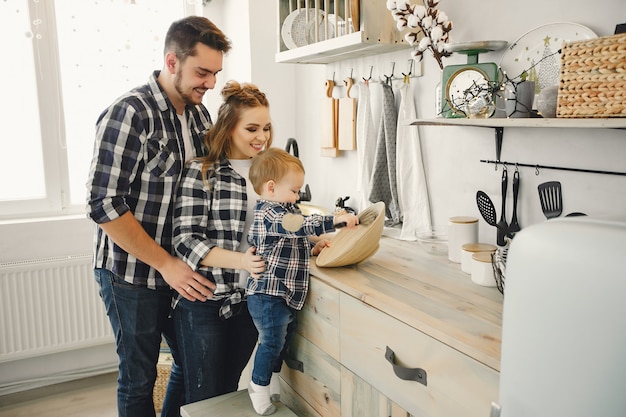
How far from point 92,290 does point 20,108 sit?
1.05 m

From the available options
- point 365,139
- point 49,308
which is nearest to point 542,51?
point 365,139

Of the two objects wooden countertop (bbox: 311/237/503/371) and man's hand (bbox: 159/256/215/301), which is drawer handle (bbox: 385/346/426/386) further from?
man's hand (bbox: 159/256/215/301)

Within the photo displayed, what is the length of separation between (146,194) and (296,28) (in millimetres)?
1127

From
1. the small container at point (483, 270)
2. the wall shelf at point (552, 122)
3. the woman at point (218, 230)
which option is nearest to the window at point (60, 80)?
the woman at point (218, 230)

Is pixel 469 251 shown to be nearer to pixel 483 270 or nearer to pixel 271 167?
pixel 483 270

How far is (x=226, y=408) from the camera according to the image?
1704 mm

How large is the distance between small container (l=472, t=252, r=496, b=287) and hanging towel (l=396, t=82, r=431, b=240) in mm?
531

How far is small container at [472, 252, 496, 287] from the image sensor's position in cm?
143

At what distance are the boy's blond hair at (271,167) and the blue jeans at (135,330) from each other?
19.5 inches

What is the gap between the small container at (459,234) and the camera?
66.5 inches

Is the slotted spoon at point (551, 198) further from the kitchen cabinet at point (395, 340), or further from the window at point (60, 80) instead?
the window at point (60, 80)

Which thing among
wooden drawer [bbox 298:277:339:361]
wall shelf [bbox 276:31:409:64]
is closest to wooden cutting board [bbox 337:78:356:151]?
wall shelf [bbox 276:31:409:64]

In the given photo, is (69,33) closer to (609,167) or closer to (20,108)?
(20,108)

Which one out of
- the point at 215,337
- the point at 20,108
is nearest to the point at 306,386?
the point at 215,337
